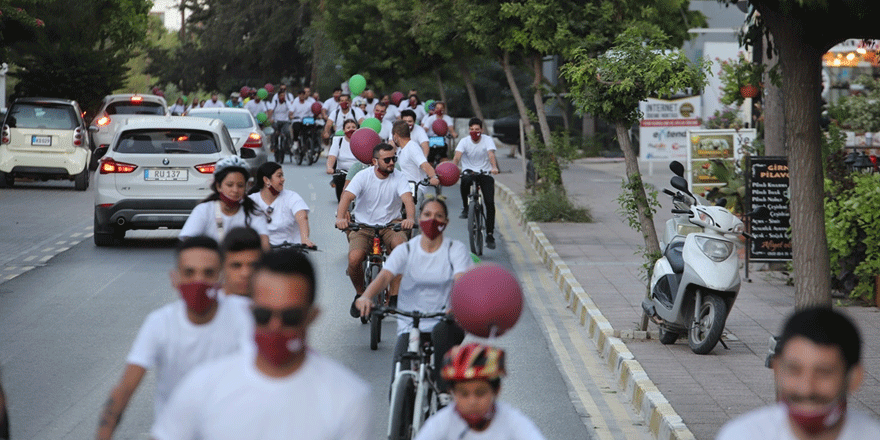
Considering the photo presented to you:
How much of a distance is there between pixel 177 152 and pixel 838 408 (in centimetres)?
1322

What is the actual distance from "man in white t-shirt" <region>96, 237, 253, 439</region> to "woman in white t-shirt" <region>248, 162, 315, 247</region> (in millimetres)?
4824

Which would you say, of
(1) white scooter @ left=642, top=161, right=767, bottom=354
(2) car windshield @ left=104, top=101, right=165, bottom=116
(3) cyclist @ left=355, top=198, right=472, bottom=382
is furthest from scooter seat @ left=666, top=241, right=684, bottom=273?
(2) car windshield @ left=104, top=101, right=165, bottom=116


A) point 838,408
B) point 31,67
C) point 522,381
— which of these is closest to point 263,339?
point 838,408

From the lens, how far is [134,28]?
132 ft

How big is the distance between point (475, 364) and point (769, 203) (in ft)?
31.1

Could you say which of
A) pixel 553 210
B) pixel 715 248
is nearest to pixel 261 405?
pixel 715 248

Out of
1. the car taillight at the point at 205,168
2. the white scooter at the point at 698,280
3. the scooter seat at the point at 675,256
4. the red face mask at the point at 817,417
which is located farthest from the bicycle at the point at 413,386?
the car taillight at the point at 205,168

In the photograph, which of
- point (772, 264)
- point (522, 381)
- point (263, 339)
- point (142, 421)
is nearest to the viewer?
point (263, 339)

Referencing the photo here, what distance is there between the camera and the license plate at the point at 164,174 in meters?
15.7

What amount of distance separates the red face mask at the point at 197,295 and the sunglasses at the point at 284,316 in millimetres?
1056

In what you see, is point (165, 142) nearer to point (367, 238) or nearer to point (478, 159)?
point (478, 159)

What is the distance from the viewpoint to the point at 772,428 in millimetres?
3480

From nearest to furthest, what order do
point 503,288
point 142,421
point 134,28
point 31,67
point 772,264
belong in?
point 503,288, point 142,421, point 772,264, point 31,67, point 134,28

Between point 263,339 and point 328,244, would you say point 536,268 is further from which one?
point 263,339
